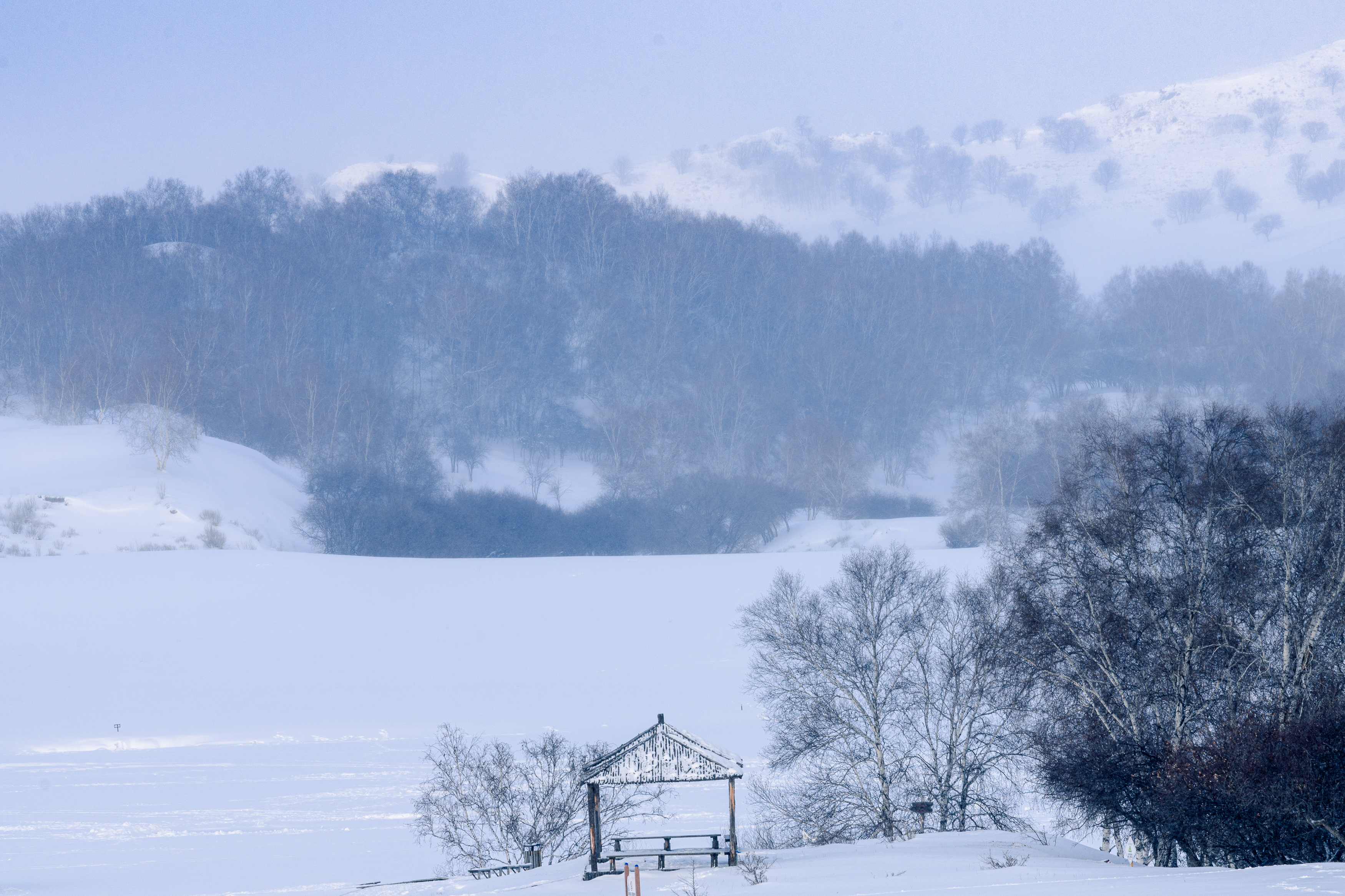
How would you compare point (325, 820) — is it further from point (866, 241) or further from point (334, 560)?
point (866, 241)

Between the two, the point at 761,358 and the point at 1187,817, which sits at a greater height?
the point at 761,358

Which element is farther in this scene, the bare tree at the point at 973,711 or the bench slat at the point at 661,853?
the bare tree at the point at 973,711

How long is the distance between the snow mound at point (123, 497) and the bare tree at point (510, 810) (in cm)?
3753

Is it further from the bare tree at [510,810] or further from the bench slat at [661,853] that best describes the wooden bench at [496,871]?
the bench slat at [661,853]

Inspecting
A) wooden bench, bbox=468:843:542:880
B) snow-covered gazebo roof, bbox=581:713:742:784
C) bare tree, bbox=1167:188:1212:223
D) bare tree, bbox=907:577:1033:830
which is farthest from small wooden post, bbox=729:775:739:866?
bare tree, bbox=1167:188:1212:223

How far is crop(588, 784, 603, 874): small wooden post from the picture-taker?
62.4 feet

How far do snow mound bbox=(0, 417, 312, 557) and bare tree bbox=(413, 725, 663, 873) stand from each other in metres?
37.5

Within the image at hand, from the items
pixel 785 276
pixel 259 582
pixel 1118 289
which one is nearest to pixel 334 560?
pixel 259 582

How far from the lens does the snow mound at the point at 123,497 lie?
2437 inches

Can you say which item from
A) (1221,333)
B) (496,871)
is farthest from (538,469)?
(496,871)

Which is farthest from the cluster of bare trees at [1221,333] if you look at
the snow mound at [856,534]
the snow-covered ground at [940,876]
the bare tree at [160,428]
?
the snow-covered ground at [940,876]

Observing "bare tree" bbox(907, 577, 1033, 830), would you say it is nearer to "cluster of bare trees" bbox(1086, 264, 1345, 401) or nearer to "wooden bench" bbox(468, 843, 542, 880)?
"wooden bench" bbox(468, 843, 542, 880)

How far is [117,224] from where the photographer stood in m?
118

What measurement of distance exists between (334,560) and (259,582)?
6127 millimetres
